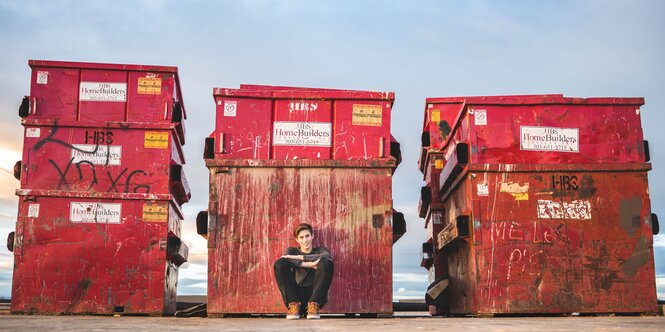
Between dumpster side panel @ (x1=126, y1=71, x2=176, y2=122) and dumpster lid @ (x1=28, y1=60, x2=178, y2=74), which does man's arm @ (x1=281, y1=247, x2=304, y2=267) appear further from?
dumpster lid @ (x1=28, y1=60, x2=178, y2=74)

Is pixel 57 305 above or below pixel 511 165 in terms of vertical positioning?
below

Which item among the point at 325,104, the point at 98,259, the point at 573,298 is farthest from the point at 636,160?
the point at 98,259

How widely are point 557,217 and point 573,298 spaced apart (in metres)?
0.83

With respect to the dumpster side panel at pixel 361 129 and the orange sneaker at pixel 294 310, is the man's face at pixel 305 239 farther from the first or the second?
the dumpster side panel at pixel 361 129

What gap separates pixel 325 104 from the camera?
25.4 feet

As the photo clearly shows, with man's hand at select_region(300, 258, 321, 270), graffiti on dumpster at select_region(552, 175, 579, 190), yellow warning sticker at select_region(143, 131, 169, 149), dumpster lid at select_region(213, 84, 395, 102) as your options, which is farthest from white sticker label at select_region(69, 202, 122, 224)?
graffiti on dumpster at select_region(552, 175, 579, 190)

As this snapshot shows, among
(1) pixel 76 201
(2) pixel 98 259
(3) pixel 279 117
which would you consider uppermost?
(3) pixel 279 117

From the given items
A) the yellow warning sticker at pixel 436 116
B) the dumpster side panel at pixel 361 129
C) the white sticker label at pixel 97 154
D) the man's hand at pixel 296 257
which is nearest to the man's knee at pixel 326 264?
the man's hand at pixel 296 257

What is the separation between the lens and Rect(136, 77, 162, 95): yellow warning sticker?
8195 millimetres

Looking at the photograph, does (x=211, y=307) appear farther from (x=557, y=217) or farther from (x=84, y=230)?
(x=557, y=217)

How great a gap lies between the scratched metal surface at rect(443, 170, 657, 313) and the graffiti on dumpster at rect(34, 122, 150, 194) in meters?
3.75

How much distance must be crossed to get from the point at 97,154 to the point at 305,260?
2808 mm

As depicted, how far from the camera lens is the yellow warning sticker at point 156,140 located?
26.5ft

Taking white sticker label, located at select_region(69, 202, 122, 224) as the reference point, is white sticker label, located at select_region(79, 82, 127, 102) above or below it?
above
